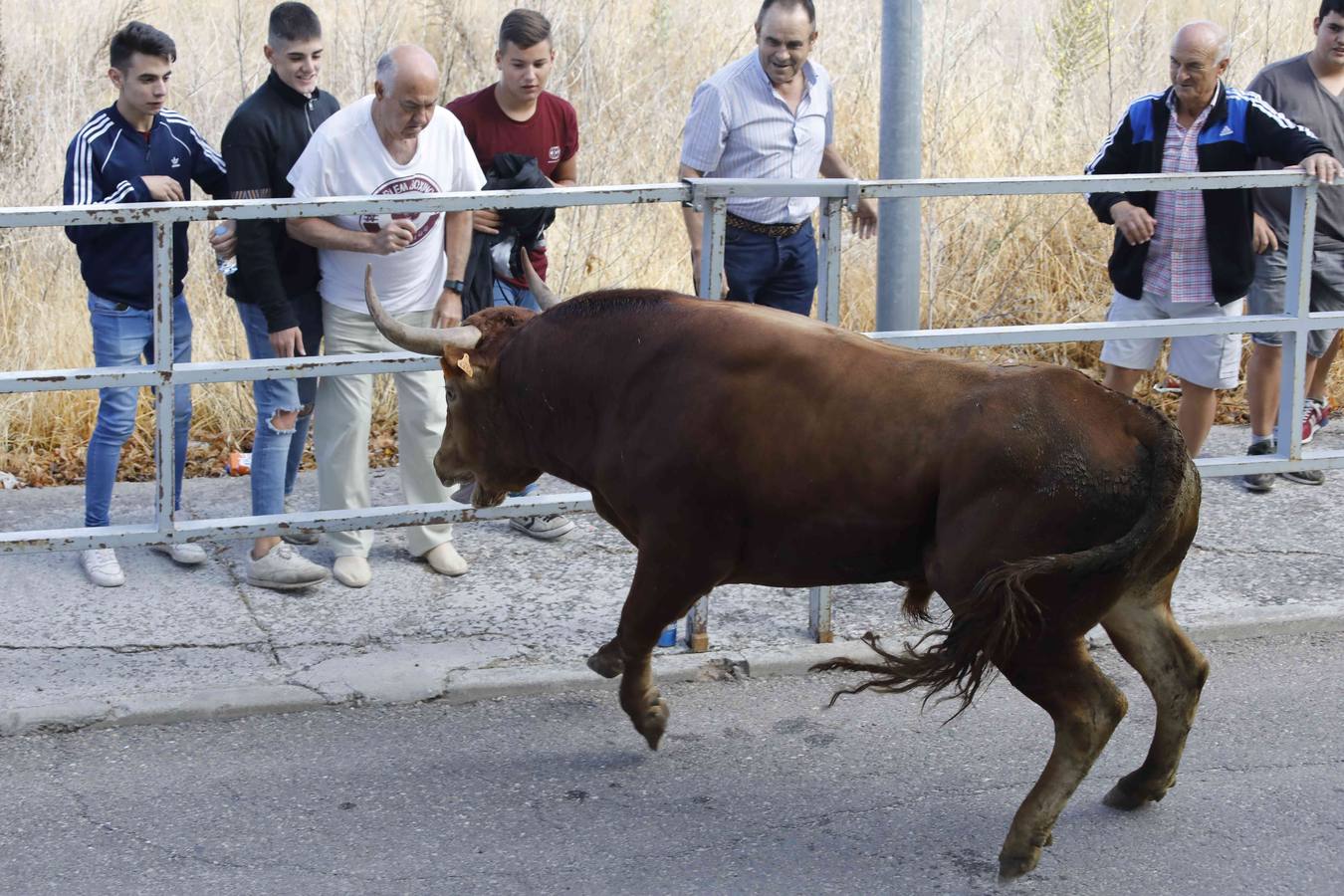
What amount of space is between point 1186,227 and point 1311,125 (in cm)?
111

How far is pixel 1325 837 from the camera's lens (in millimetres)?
4223

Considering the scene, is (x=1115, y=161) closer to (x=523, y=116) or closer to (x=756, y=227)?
(x=756, y=227)

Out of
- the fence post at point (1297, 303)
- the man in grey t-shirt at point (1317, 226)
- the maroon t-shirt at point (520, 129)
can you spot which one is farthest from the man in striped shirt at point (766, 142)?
the man in grey t-shirt at point (1317, 226)

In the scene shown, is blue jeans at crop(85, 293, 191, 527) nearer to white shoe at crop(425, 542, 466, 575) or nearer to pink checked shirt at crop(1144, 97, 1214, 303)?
white shoe at crop(425, 542, 466, 575)

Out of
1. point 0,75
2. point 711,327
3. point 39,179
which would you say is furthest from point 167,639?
point 0,75

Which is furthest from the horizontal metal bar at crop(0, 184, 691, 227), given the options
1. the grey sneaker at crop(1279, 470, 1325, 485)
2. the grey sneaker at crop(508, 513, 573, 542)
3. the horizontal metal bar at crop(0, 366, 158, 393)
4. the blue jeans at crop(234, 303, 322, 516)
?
the grey sneaker at crop(1279, 470, 1325, 485)

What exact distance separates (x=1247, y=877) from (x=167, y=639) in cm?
343

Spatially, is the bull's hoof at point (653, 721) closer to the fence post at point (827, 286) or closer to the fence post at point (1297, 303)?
the fence post at point (827, 286)

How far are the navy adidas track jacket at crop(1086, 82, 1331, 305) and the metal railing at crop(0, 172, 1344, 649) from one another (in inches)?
26.9

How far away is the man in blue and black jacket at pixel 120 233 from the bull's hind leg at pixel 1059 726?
10.6 ft

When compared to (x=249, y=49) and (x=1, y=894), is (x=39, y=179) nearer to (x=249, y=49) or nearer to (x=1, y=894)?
(x=249, y=49)

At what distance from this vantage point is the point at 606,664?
473 centimetres

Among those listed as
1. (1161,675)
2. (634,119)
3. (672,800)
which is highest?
(634,119)

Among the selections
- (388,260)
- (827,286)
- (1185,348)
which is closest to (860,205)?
(827,286)
